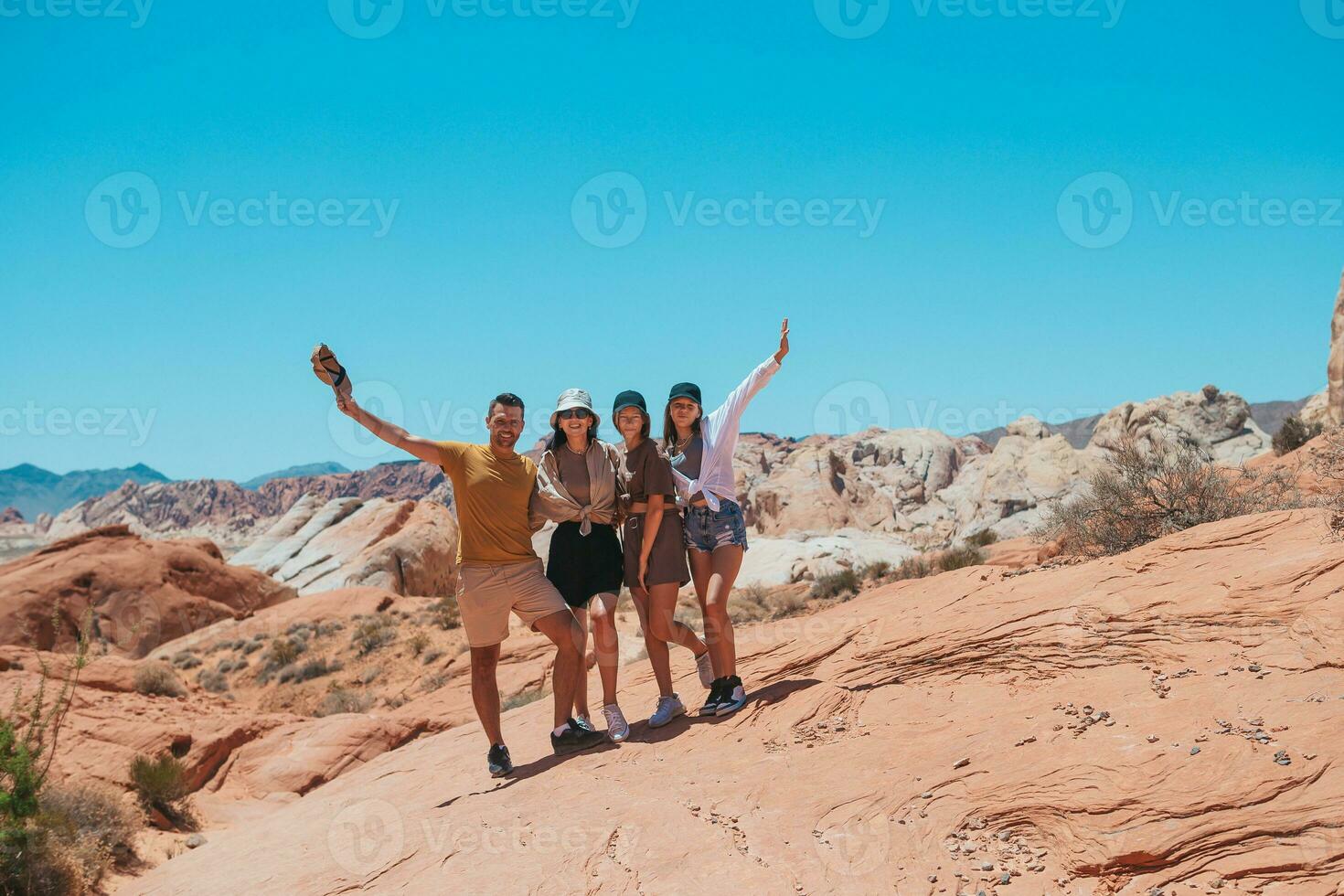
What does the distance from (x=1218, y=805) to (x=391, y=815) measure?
4520 mm

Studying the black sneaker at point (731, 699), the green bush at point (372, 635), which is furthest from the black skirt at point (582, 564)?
the green bush at point (372, 635)

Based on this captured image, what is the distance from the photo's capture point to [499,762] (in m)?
5.72

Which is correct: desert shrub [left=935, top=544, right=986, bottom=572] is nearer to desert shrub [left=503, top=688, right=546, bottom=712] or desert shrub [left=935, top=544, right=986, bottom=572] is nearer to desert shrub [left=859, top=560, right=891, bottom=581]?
Result: desert shrub [left=859, top=560, right=891, bottom=581]

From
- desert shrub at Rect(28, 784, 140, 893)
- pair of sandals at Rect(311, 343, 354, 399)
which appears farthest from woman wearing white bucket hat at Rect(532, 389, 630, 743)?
desert shrub at Rect(28, 784, 140, 893)

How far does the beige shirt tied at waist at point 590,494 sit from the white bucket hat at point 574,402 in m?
0.17

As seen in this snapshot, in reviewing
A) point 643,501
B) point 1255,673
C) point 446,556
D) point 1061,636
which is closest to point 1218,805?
point 1255,673

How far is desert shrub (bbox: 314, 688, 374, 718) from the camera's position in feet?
48.6

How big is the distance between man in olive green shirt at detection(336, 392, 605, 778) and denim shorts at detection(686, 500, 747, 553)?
3.15ft

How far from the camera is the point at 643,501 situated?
5883 millimetres

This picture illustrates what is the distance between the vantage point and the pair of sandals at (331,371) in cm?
502

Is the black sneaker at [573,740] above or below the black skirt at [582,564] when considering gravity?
below

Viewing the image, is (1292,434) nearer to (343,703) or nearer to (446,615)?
(446,615)

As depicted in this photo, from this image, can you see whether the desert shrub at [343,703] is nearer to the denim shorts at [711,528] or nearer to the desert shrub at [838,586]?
the desert shrub at [838,586]

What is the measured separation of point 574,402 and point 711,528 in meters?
1.23
